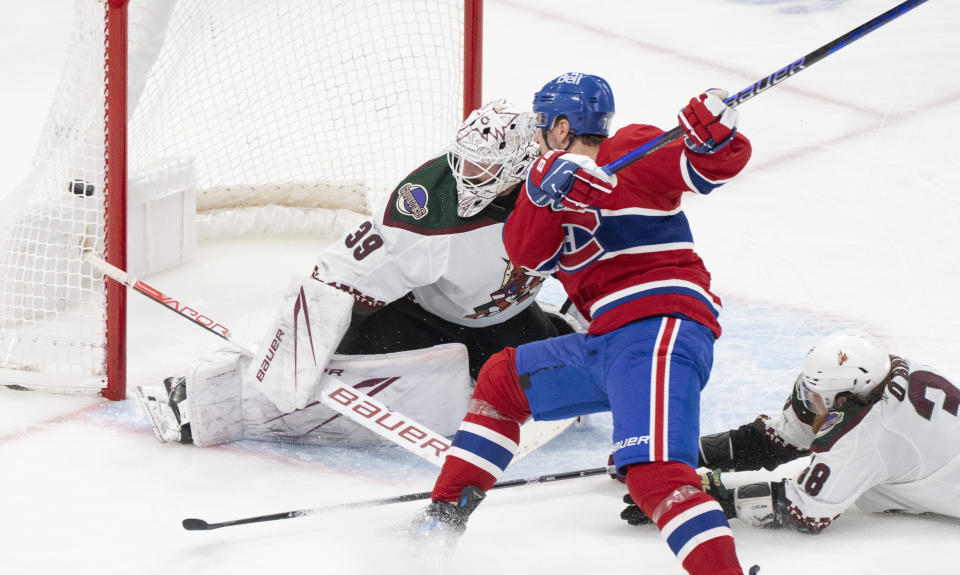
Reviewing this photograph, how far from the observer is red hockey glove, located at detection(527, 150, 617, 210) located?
209 centimetres

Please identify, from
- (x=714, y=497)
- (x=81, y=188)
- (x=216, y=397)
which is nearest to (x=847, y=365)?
(x=714, y=497)

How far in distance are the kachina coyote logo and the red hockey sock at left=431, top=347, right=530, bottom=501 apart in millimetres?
500

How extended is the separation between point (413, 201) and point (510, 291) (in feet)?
1.05

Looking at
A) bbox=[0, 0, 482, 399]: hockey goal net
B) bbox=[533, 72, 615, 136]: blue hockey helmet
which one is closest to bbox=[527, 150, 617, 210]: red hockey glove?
bbox=[533, 72, 615, 136]: blue hockey helmet

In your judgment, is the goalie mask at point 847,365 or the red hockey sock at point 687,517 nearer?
the red hockey sock at point 687,517

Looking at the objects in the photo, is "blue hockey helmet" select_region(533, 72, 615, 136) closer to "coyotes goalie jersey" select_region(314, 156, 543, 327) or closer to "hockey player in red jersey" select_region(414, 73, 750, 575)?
"hockey player in red jersey" select_region(414, 73, 750, 575)

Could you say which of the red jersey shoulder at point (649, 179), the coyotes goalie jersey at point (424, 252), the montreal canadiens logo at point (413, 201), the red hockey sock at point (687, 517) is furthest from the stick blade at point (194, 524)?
the red jersey shoulder at point (649, 179)

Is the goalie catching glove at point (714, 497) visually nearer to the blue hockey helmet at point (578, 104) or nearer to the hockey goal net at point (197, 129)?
the blue hockey helmet at point (578, 104)

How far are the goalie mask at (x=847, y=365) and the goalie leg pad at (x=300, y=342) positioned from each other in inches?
41.4

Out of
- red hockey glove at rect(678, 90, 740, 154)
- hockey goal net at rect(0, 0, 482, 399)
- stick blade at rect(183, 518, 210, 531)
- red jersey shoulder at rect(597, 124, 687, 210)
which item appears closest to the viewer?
red hockey glove at rect(678, 90, 740, 154)

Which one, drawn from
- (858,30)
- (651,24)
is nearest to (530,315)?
(858,30)

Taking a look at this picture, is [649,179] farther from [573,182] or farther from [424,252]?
[424,252]

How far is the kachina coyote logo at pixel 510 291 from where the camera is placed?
2.88 m

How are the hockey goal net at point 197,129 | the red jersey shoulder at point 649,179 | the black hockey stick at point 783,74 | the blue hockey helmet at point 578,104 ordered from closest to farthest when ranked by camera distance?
1. the black hockey stick at point 783,74
2. the red jersey shoulder at point 649,179
3. the blue hockey helmet at point 578,104
4. the hockey goal net at point 197,129
